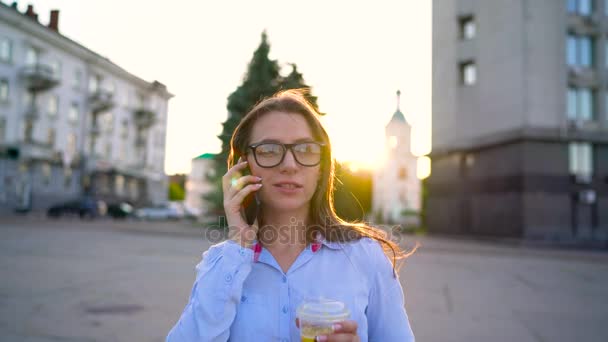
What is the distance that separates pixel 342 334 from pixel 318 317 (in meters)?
0.10

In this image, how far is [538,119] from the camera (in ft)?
88.3

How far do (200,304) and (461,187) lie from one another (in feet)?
108

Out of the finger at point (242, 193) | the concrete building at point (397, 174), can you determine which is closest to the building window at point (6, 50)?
the finger at point (242, 193)

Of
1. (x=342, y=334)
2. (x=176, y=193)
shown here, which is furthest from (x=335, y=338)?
(x=176, y=193)

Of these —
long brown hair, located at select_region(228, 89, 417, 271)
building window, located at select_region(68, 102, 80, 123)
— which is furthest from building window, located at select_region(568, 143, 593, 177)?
building window, located at select_region(68, 102, 80, 123)

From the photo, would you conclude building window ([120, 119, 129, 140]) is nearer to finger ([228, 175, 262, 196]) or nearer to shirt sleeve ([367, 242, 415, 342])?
finger ([228, 175, 262, 196])

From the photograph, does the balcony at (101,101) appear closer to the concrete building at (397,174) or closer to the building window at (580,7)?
the concrete building at (397,174)

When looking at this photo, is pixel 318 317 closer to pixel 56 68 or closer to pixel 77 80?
pixel 56 68

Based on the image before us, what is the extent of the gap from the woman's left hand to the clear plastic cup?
14 mm

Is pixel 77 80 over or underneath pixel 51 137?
over

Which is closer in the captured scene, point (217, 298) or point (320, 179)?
point (217, 298)

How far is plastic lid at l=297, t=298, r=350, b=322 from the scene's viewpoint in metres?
1.54

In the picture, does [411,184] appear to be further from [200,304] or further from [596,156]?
[200,304]

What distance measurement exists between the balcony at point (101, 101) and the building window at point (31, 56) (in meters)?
7.32
